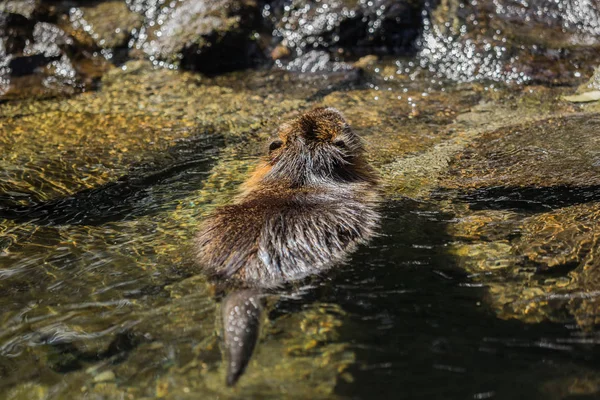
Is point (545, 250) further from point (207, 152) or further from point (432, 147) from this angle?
point (207, 152)

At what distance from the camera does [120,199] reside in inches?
156

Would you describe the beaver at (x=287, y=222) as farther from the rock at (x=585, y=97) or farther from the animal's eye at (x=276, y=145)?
the rock at (x=585, y=97)

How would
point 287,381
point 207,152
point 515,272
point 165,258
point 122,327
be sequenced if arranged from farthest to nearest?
1. point 207,152
2. point 165,258
3. point 515,272
4. point 122,327
5. point 287,381

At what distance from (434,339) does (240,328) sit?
0.73 meters

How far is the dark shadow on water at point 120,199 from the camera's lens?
12.2 feet

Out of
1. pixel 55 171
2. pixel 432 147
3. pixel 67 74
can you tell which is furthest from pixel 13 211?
pixel 67 74

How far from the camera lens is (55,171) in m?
4.37

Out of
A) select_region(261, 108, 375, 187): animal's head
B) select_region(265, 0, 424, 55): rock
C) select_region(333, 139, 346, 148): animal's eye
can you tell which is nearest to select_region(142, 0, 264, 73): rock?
select_region(265, 0, 424, 55): rock

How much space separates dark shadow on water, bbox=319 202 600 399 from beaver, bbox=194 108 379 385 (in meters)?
0.19

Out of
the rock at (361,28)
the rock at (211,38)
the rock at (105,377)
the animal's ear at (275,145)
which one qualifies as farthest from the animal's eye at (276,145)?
the rock at (361,28)

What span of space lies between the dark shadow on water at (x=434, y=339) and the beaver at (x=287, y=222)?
0.19 meters

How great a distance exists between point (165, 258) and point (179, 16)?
4.98m

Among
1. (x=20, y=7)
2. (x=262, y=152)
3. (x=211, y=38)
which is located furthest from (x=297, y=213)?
(x=20, y=7)

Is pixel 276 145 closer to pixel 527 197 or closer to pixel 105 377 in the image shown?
pixel 527 197
